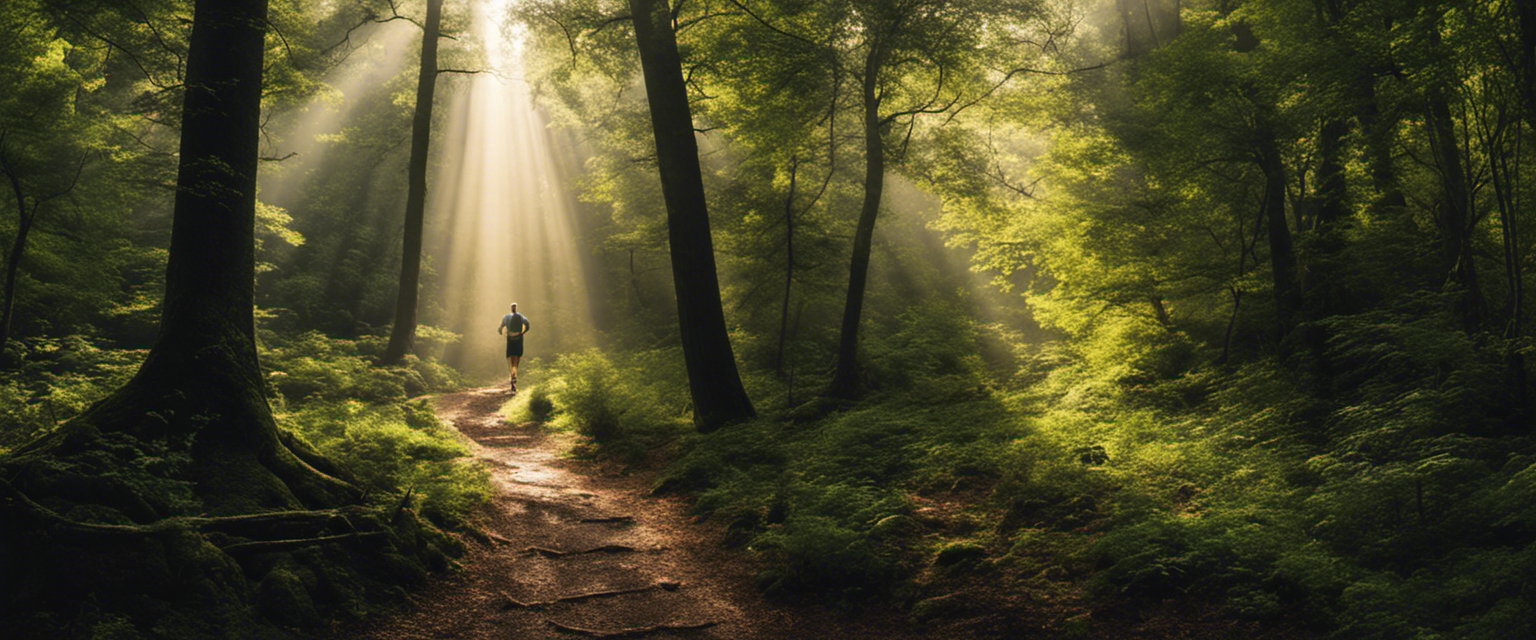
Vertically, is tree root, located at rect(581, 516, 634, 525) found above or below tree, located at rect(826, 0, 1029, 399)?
below

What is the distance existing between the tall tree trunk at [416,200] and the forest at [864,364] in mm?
80

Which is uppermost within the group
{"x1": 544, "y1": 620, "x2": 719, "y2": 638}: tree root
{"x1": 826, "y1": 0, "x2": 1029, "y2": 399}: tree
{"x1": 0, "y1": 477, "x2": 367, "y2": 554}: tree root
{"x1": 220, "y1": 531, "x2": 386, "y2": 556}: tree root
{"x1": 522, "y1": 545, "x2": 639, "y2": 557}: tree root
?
{"x1": 826, "y1": 0, "x2": 1029, "y2": 399}: tree

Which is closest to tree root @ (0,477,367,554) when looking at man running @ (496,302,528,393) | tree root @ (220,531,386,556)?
tree root @ (220,531,386,556)

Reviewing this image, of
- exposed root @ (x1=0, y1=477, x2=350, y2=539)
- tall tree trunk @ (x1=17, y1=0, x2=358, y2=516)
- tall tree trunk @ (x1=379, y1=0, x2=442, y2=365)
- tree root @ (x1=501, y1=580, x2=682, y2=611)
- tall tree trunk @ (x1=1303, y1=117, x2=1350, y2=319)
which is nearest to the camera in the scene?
exposed root @ (x1=0, y1=477, x2=350, y2=539)

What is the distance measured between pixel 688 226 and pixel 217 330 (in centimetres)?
589

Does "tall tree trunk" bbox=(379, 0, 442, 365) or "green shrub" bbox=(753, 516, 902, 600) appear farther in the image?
"tall tree trunk" bbox=(379, 0, 442, 365)

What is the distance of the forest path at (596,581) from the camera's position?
504 cm

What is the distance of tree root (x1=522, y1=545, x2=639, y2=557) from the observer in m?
6.40

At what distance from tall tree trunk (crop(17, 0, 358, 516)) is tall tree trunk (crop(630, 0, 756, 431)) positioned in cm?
503

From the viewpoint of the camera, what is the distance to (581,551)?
6547 mm

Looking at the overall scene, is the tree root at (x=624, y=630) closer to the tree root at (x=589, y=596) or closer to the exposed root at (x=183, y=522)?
the tree root at (x=589, y=596)

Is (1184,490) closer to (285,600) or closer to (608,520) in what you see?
(608,520)

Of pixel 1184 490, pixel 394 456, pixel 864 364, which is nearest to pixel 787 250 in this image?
pixel 864 364

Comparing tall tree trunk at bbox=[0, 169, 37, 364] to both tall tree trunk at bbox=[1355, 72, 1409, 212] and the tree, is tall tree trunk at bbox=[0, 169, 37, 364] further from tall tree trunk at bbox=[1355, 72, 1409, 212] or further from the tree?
tall tree trunk at bbox=[1355, 72, 1409, 212]
